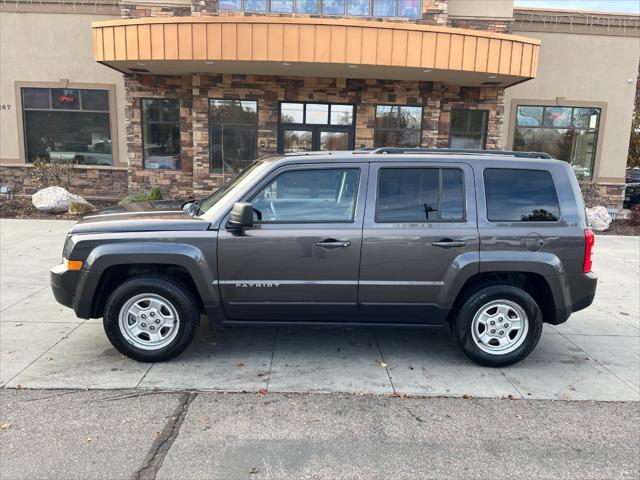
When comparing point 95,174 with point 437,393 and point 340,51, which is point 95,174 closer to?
point 340,51

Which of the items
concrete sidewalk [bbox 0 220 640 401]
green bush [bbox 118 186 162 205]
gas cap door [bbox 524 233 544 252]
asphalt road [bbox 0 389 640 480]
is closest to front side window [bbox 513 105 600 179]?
concrete sidewalk [bbox 0 220 640 401]

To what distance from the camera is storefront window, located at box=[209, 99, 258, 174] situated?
13609 mm

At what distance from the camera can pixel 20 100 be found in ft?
47.7

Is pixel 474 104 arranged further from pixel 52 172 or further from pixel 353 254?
pixel 52 172

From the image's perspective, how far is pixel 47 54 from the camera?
47.1ft

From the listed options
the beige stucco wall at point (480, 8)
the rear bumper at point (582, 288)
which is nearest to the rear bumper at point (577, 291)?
the rear bumper at point (582, 288)

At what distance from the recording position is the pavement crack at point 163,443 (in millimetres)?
3047

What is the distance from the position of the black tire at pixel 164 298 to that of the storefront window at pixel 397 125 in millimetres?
10293

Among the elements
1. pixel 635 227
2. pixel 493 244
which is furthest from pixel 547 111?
pixel 493 244

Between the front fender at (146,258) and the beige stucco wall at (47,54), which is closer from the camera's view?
the front fender at (146,258)

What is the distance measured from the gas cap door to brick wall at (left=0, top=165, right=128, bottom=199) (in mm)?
12914

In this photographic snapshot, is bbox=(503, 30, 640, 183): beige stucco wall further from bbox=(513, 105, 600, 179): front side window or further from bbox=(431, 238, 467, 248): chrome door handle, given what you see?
bbox=(431, 238, 467, 248): chrome door handle

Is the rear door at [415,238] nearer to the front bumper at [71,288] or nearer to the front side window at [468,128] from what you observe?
the front bumper at [71,288]

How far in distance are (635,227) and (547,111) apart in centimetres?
405
